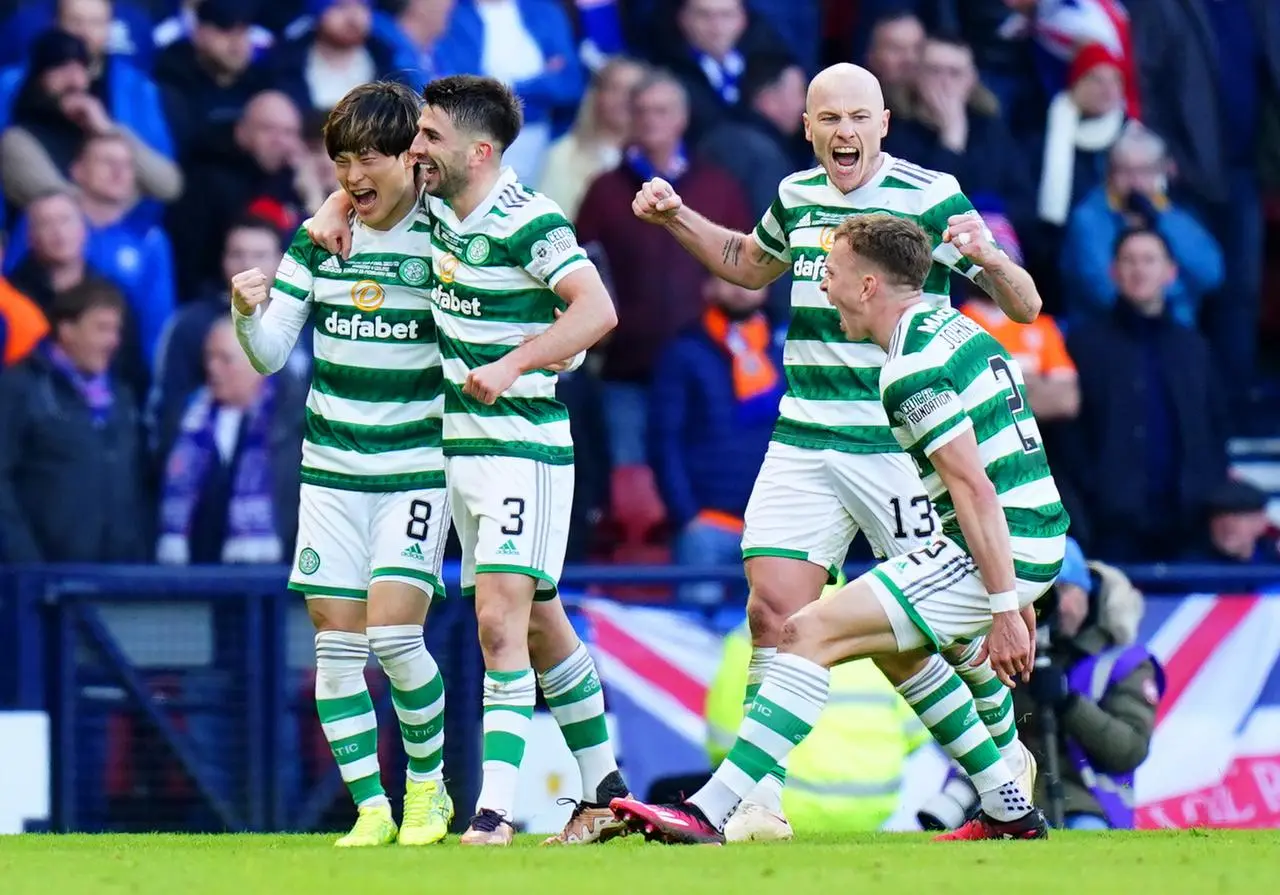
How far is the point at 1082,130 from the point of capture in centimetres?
1332

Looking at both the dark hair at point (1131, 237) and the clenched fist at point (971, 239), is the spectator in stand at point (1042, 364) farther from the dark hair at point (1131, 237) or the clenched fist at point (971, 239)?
the clenched fist at point (971, 239)

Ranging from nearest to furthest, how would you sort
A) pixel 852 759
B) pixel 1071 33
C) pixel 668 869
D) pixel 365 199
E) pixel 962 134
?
pixel 668 869 → pixel 365 199 → pixel 852 759 → pixel 962 134 → pixel 1071 33

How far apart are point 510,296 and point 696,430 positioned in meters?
4.49

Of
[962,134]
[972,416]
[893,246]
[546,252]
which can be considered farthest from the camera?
[962,134]

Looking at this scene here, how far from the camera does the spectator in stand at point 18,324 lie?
11.5 metres

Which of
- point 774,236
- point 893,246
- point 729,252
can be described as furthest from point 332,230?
point 893,246

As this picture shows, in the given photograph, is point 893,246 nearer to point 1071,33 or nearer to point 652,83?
point 652,83

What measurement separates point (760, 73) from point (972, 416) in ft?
20.4

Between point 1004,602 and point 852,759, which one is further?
point 852,759

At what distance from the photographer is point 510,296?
7.55m

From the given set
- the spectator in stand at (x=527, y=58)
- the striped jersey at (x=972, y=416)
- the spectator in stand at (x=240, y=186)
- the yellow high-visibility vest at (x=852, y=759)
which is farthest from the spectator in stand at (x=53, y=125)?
the striped jersey at (x=972, y=416)

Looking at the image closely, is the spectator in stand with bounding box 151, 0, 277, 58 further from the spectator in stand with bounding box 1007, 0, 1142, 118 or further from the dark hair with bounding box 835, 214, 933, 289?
the dark hair with bounding box 835, 214, 933, 289

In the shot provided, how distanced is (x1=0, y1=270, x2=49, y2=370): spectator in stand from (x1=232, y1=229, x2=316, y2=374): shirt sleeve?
3863 millimetres

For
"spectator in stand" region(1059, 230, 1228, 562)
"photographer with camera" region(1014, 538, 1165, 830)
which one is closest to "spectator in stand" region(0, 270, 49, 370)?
"photographer with camera" region(1014, 538, 1165, 830)
